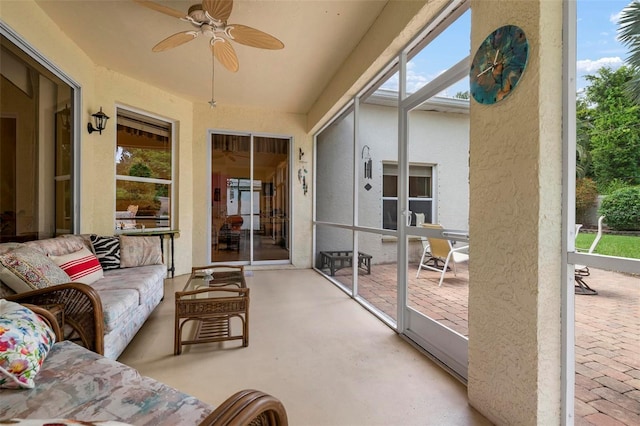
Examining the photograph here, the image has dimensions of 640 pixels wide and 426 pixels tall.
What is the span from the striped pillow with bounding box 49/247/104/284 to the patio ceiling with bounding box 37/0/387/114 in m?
2.29

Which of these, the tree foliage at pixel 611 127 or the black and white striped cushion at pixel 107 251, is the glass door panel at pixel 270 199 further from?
the tree foliage at pixel 611 127

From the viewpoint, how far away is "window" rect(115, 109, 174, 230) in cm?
439

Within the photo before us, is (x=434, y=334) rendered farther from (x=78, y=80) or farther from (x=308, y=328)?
(x=78, y=80)

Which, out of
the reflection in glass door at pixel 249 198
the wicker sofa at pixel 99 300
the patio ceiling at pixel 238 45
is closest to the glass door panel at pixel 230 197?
the reflection in glass door at pixel 249 198

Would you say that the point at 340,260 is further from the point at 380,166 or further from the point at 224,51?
the point at 224,51

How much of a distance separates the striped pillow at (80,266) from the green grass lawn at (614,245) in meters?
3.36

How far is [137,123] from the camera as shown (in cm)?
458

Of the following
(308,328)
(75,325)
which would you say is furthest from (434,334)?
(75,325)

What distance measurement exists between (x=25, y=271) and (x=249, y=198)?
3.85 metres

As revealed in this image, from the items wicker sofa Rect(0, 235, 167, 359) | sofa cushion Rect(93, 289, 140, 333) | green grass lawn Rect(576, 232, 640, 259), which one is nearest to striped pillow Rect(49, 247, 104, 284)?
wicker sofa Rect(0, 235, 167, 359)

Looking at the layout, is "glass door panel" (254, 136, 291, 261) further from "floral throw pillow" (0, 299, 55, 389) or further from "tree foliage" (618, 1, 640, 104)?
"tree foliage" (618, 1, 640, 104)

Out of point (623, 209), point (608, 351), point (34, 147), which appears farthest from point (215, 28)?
point (608, 351)

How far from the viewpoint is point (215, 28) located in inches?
97.7

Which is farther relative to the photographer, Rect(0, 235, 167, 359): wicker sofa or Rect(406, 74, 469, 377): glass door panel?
Rect(406, 74, 469, 377): glass door panel
